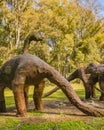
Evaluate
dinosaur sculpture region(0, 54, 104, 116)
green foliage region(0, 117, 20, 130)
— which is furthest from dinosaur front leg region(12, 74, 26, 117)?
green foliage region(0, 117, 20, 130)

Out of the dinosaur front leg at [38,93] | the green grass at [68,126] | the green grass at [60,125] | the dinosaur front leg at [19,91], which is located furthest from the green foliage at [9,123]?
the dinosaur front leg at [38,93]

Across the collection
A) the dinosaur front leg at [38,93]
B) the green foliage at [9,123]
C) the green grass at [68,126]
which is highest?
the dinosaur front leg at [38,93]

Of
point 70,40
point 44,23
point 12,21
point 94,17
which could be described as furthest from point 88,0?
point 12,21

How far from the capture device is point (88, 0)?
4581cm

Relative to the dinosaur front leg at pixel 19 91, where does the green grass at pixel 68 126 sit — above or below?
below

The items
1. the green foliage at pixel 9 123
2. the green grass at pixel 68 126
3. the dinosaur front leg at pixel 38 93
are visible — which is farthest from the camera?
the dinosaur front leg at pixel 38 93

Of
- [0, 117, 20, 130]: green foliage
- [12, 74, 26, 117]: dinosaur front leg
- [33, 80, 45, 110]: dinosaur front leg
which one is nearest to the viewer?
[0, 117, 20, 130]: green foliage

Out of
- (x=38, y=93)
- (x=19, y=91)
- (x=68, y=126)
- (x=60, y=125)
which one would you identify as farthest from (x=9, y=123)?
(x=38, y=93)

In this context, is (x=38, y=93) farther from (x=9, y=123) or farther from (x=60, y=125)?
(x=60, y=125)

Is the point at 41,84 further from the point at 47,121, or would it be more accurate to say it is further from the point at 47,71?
the point at 47,121

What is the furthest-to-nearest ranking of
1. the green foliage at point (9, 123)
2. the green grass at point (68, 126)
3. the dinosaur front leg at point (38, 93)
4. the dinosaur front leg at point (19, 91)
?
the dinosaur front leg at point (38, 93) < the dinosaur front leg at point (19, 91) < the green foliage at point (9, 123) < the green grass at point (68, 126)

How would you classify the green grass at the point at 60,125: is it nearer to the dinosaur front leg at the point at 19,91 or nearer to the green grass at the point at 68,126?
the green grass at the point at 68,126

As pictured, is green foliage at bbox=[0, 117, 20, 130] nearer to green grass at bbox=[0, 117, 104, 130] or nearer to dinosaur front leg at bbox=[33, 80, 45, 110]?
green grass at bbox=[0, 117, 104, 130]

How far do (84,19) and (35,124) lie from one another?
3933 cm
